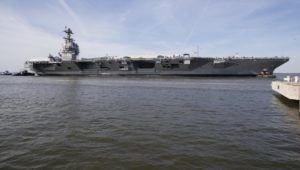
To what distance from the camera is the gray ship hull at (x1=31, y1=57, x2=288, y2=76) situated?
6219 centimetres

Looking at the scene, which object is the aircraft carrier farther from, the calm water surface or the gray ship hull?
the calm water surface

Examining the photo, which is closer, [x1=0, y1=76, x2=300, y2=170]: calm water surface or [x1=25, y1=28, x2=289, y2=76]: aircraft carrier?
[x1=0, y1=76, x2=300, y2=170]: calm water surface

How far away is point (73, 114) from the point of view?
11.9 metres

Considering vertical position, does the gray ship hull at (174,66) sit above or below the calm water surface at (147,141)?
above

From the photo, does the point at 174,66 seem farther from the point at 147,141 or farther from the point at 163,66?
the point at 147,141

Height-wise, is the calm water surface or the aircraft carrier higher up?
the aircraft carrier

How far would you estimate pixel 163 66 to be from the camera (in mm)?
65375

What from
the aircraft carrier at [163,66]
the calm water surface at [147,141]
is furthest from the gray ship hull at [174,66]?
the calm water surface at [147,141]

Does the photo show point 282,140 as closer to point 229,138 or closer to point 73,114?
point 229,138

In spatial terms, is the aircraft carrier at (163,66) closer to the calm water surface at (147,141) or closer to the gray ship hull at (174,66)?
the gray ship hull at (174,66)

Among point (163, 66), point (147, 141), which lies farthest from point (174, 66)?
point (147, 141)

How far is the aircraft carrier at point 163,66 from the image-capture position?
62.1 m

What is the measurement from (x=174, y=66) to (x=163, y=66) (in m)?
3.08

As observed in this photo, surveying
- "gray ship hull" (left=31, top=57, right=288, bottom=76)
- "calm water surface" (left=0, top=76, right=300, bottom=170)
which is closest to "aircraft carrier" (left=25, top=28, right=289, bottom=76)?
"gray ship hull" (left=31, top=57, right=288, bottom=76)
